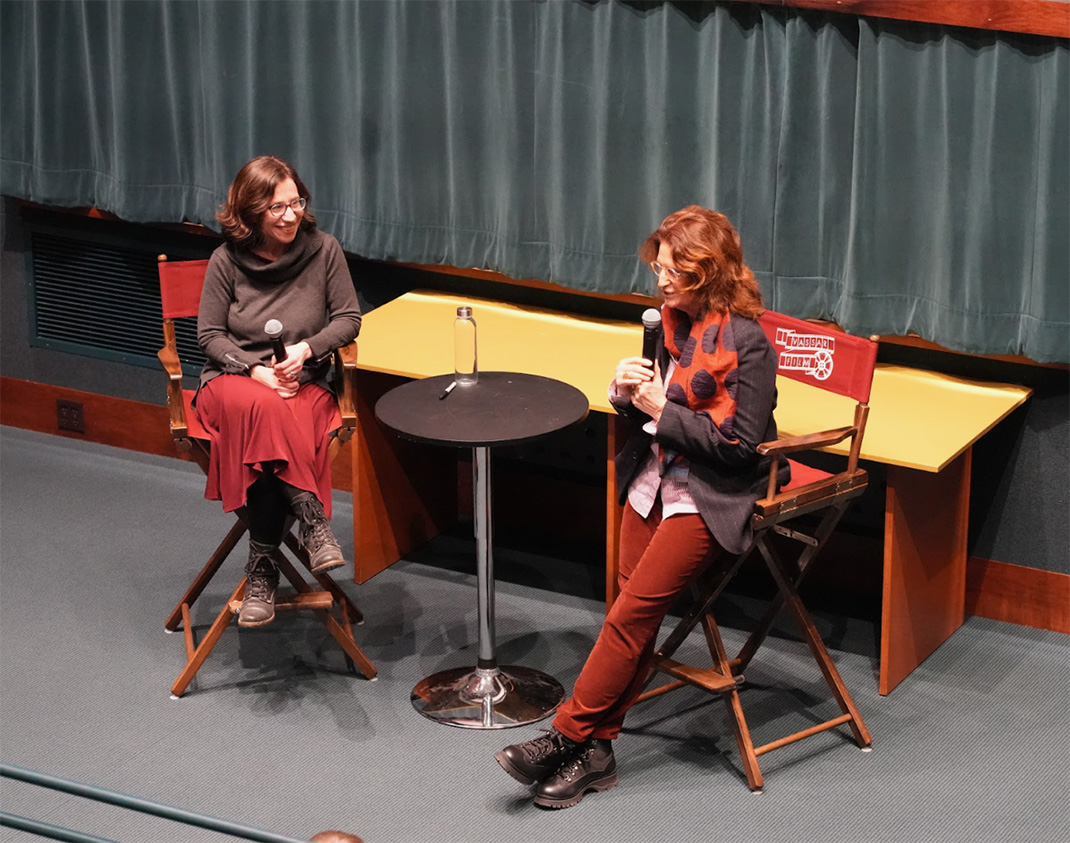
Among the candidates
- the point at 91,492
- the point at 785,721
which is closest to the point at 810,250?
the point at 785,721

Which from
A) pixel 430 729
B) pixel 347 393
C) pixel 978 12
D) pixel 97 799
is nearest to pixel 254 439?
pixel 347 393

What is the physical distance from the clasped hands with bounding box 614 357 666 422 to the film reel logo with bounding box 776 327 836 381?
354 mm

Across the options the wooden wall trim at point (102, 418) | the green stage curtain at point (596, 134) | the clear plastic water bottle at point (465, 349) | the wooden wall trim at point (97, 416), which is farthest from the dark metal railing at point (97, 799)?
the wooden wall trim at point (97, 416)

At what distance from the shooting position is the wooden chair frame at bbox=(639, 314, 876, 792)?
309 cm

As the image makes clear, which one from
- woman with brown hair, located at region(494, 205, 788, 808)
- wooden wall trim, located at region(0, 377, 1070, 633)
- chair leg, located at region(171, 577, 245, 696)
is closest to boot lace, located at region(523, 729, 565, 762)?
woman with brown hair, located at region(494, 205, 788, 808)

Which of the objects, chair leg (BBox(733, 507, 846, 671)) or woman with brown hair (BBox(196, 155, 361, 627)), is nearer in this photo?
chair leg (BBox(733, 507, 846, 671))

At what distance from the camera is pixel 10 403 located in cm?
551

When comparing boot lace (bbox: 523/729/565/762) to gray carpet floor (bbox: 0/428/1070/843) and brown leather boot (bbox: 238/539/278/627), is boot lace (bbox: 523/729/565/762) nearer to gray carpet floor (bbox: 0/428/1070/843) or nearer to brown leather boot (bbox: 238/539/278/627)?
gray carpet floor (bbox: 0/428/1070/843)

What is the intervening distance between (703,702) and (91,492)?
2.41 meters

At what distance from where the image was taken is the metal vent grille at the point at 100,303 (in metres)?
5.15

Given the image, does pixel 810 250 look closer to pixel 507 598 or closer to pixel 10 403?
pixel 507 598

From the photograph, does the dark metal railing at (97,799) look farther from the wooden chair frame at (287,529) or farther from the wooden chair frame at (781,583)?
the wooden chair frame at (287,529)

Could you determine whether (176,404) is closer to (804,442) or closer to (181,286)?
(181,286)

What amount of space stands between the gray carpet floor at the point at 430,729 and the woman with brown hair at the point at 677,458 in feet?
0.47
